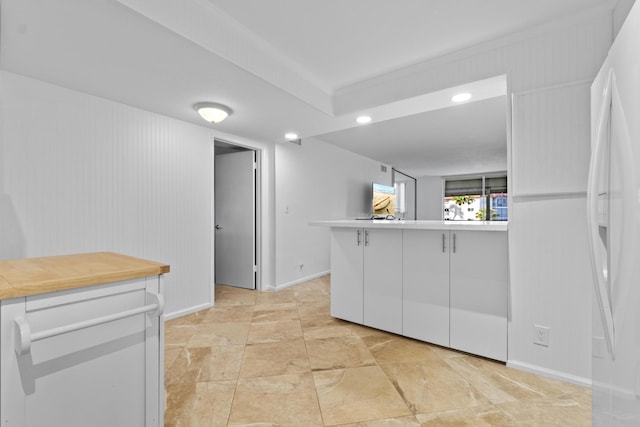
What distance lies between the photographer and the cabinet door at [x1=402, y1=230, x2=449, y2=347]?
229cm

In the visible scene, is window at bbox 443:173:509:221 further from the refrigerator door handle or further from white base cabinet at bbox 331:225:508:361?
the refrigerator door handle

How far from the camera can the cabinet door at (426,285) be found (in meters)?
2.29

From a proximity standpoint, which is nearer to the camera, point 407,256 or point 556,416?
point 556,416

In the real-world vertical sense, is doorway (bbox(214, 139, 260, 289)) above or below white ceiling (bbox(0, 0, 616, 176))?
below

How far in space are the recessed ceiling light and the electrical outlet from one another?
5.86 ft

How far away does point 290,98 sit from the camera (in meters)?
2.51

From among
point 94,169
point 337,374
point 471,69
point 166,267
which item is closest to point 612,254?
point 166,267

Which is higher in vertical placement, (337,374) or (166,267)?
(166,267)

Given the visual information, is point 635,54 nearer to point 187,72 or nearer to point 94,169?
point 187,72

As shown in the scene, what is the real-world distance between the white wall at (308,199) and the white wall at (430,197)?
4.13 metres

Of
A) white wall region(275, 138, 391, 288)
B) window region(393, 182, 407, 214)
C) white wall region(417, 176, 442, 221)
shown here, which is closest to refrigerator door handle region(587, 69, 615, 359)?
white wall region(275, 138, 391, 288)

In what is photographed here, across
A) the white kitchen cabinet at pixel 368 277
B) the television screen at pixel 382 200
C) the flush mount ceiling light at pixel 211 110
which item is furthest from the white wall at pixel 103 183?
the television screen at pixel 382 200

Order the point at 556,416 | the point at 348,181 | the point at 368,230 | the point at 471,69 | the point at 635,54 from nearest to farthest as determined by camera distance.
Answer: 1. the point at 635,54
2. the point at 556,416
3. the point at 471,69
4. the point at 368,230
5. the point at 348,181

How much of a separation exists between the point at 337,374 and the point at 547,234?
1.61 meters
